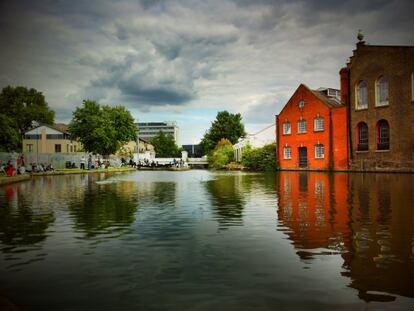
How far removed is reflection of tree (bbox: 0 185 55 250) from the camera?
8117 millimetres

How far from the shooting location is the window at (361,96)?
134 feet

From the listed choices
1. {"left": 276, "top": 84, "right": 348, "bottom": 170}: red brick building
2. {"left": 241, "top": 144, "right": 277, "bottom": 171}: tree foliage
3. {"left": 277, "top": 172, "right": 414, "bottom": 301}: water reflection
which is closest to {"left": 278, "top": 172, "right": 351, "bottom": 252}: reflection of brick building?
{"left": 277, "top": 172, "right": 414, "bottom": 301}: water reflection

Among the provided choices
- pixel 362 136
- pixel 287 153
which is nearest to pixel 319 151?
pixel 287 153

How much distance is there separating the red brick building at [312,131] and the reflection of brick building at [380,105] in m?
1.51

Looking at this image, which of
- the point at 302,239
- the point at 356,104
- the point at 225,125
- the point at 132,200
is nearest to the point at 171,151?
the point at 225,125

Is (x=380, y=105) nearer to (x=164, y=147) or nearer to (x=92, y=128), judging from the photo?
(x=92, y=128)

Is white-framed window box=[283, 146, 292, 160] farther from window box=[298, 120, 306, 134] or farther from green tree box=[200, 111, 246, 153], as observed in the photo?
green tree box=[200, 111, 246, 153]

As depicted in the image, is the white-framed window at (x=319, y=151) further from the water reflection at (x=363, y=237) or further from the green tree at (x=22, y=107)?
the green tree at (x=22, y=107)

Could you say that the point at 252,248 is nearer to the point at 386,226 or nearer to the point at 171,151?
the point at 386,226

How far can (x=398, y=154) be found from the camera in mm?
37094

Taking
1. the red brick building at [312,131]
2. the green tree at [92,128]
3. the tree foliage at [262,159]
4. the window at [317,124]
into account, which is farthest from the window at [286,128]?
the green tree at [92,128]

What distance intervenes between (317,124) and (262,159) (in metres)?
10.6

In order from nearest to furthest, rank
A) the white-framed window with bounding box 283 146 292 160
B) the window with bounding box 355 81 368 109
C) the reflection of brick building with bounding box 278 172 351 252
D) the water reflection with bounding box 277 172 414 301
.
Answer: the water reflection with bounding box 277 172 414 301 < the reflection of brick building with bounding box 278 172 351 252 < the window with bounding box 355 81 368 109 < the white-framed window with bounding box 283 146 292 160

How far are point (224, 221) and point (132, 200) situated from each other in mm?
6410
